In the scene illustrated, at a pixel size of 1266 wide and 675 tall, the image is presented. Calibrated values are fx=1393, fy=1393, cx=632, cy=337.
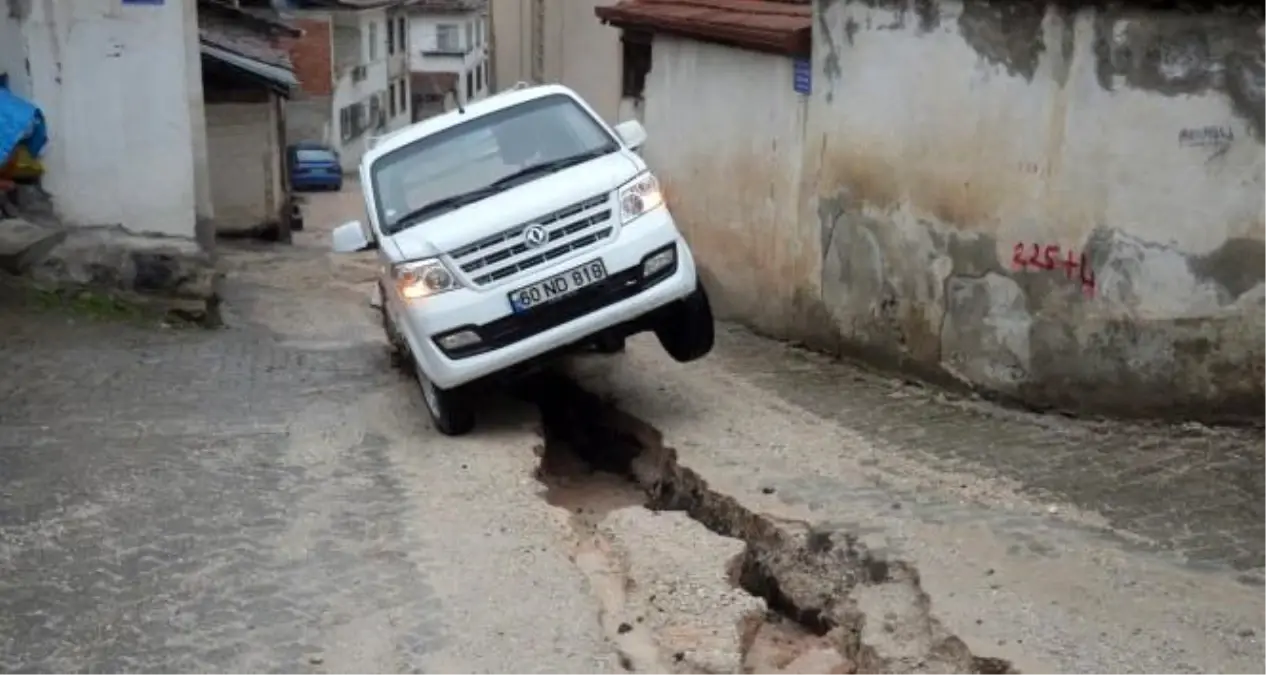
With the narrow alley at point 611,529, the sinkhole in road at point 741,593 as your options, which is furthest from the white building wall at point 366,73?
the sinkhole in road at point 741,593

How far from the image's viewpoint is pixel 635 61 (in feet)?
43.3

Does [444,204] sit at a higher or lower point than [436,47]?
higher

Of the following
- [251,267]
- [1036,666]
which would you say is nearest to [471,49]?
[251,267]

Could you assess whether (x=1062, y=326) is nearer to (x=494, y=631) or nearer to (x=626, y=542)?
(x=626, y=542)

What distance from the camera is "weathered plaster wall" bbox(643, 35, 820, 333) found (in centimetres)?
1062

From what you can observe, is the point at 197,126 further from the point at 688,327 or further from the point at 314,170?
the point at 314,170

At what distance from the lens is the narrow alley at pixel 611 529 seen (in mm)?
5352

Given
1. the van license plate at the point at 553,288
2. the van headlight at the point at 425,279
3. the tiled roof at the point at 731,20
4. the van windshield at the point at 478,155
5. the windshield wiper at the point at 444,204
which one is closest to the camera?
the van license plate at the point at 553,288

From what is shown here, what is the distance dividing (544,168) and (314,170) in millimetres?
30421

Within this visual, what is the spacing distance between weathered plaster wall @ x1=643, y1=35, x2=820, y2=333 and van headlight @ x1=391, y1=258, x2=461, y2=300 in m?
3.32

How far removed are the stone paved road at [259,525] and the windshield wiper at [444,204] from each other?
4.22ft

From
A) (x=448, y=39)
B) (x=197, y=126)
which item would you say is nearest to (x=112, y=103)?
(x=197, y=126)

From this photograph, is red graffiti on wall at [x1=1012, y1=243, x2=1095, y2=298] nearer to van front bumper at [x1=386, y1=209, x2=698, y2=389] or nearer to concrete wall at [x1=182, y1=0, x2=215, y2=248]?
van front bumper at [x1=386, y1=209, x2=698, y2=389]

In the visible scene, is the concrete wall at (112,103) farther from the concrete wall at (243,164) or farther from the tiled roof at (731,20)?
the concrete wall at (243,164)
